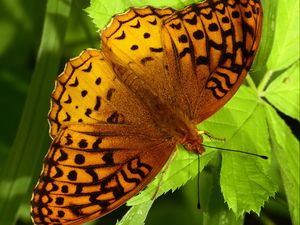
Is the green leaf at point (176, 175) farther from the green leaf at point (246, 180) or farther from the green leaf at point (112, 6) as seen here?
the green leaf at point (112, 6)

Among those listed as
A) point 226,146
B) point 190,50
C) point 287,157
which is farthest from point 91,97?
point 287,157

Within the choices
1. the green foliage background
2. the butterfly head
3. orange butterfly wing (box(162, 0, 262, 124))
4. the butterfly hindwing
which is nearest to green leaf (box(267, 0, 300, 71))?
the green foliage background

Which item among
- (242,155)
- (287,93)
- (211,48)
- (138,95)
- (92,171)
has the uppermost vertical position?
(211,48)

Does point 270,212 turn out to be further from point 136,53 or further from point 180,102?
point 136,53

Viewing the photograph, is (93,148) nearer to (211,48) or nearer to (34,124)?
(34,124)

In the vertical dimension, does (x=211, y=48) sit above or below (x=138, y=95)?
above

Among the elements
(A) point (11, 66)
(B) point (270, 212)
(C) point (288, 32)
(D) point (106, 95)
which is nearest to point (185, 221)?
(B) point (270, 212)
